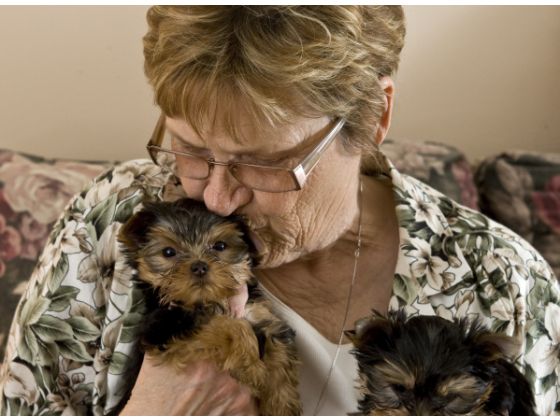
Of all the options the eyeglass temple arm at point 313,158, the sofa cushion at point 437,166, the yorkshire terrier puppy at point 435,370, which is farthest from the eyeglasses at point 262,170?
the sofa cushion at point 437,166

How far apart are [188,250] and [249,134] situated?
0.26 meters

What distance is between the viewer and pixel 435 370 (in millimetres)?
1171

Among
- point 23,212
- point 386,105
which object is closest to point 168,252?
point 386,105

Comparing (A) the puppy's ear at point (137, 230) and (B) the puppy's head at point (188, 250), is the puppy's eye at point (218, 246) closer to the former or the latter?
(B) the puppy's head at point (188, 250)

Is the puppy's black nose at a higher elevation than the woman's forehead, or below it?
below

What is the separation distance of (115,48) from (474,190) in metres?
1.27

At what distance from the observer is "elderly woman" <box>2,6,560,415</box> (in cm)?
135

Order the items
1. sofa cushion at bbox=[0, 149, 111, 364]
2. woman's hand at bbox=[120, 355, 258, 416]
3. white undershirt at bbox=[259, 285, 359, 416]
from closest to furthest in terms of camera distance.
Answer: woman's hand at bbox=[120, 355, 258, 416] < white undershirt at bbox=[259, 285, 359, 416] < sofa cushion at bbox=[0, 149, 111, 364]

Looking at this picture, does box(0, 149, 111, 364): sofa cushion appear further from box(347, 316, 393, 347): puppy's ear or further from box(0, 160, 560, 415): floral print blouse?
box(347, 316, 393, 347): puppy's ear

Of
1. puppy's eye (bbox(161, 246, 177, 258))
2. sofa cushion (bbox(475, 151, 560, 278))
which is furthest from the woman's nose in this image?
sofa cushion (bbox(475, 151, 560, 278))

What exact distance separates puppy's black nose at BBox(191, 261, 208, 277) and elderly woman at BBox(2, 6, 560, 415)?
13cm

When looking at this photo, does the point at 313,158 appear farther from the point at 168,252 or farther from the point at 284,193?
the point at 168,252

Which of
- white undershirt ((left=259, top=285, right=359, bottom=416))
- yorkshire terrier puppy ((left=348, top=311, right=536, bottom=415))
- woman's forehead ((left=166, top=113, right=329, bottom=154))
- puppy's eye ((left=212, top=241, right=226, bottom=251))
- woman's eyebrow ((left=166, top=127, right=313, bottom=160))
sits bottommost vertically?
white undershirt ((left=259, top=285, right=359, bottom=416))

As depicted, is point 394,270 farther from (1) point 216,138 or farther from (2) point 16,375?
(2) point 16,375
